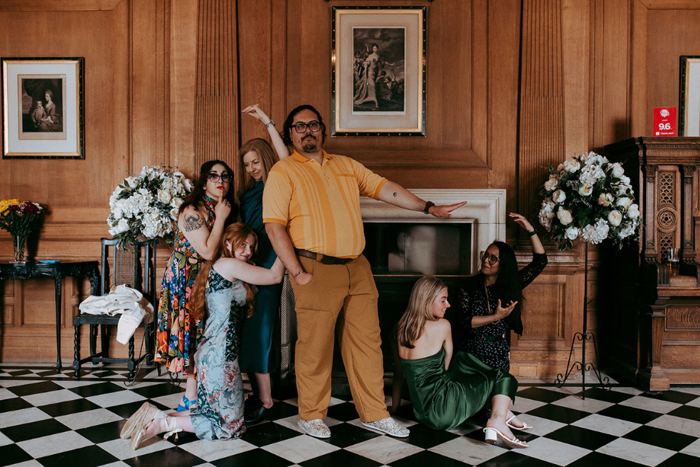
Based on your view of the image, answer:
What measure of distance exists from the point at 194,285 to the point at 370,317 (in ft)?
3.45

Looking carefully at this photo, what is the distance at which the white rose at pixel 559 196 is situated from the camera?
3900mm

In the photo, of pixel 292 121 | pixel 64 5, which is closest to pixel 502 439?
pixel 292 121

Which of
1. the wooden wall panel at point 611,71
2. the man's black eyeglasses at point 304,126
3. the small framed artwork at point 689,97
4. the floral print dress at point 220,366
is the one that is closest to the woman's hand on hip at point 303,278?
the floral print dress at point 220,366

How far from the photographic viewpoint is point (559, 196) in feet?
12.8

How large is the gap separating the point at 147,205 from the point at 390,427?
8.32 feet

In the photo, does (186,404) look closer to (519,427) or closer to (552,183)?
(519,427)

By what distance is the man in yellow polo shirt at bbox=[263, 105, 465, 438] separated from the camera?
3.03 meters

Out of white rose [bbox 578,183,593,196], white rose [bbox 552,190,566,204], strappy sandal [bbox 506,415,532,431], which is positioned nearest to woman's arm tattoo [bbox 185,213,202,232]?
strappy sandal [bbox 506,415,532,431]

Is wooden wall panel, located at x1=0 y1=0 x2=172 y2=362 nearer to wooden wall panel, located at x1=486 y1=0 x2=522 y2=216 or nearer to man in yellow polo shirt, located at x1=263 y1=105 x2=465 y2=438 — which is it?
man in yellow polo shirt, located at x1=263 y1=105 x2=465 y2=438

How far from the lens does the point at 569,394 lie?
392 cm

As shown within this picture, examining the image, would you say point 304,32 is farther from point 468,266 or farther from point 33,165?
point 33,165

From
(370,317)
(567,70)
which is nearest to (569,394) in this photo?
(370,317)

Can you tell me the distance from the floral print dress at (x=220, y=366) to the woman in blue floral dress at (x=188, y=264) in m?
0.26

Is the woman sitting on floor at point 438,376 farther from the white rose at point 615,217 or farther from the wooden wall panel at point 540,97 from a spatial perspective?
the wooden wall panel at point 540,97
